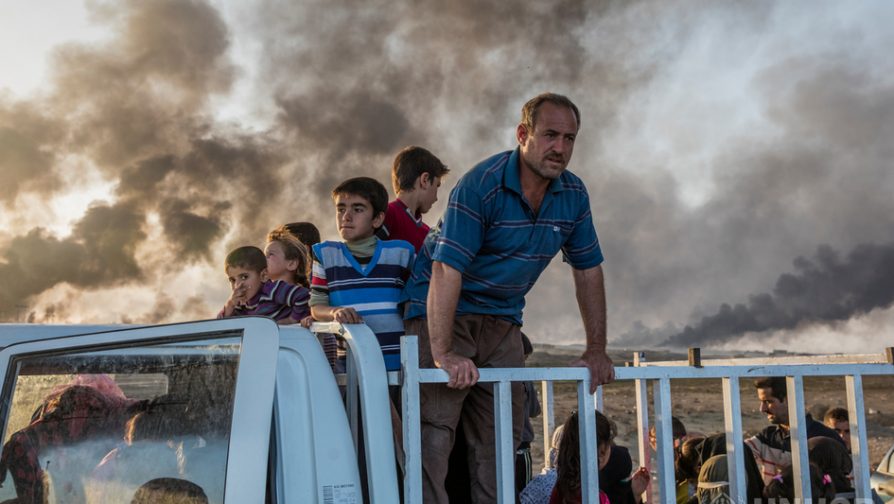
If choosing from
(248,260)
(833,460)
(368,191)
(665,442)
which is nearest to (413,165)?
(368,191)

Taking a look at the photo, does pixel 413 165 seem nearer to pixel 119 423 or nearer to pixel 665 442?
pixel 665 442

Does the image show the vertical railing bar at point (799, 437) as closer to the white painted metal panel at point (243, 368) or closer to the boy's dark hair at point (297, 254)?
the white painted metal panel at point (243, 368)

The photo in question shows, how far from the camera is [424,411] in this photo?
2.98 metres

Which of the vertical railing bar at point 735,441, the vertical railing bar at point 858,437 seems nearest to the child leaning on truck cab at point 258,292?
the vertical railing bar at point 735,441

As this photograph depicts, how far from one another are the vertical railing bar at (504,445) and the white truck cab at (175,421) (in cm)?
38

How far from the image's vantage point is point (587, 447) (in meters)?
2.73

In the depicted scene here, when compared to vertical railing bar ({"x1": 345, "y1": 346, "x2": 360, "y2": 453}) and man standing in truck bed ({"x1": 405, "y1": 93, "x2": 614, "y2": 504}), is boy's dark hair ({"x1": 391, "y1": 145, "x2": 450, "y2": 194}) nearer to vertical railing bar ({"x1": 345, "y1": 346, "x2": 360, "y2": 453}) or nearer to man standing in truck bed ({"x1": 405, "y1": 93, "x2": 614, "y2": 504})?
man standing in truck bed ({"x1": 405, "y1": 93, "x2": 614, "y2": 504})

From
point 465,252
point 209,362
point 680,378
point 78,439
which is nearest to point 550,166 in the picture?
point 465,252

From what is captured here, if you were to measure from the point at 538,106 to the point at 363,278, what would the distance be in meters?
1.00

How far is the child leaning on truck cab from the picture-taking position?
420 cm

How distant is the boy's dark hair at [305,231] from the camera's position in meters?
4.91

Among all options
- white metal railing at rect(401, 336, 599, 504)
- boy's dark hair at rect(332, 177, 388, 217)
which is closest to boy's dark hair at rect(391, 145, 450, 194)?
boy's dark hair at rect(332, 177, 388, 217)

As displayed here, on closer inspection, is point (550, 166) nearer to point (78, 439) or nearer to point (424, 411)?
point (424, 411)

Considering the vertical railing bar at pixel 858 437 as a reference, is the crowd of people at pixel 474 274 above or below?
above
